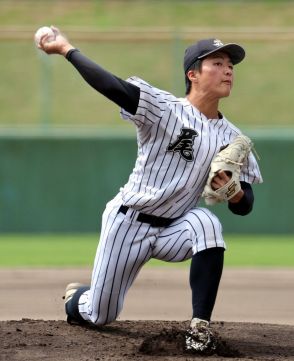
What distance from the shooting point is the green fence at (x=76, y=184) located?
12977 mm

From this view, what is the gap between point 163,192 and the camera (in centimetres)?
567

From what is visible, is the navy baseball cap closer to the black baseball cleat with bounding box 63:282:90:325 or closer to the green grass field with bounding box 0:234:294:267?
the black baseball cleat with bounding box 63:282:90:325

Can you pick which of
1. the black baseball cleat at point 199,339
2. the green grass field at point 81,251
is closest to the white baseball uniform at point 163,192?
the black baseball cleat at point 199,339

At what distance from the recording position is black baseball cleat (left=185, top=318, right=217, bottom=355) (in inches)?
215

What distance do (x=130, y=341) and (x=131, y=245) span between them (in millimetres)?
546

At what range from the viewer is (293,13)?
23891 millimetres

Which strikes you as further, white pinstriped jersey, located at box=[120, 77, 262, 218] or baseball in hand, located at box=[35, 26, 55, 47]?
white pinstriped jersey, located at box=[120, 77, 262, 218]

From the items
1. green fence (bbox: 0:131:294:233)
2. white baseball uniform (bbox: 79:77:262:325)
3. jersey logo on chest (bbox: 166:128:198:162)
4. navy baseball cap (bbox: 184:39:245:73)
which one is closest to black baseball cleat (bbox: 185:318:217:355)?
white baseball uniform (bbox: 79:77:262:325)

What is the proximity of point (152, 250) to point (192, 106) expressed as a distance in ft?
2.65

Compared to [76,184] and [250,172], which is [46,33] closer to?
[250,172]

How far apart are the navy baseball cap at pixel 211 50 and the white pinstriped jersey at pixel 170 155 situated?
24cm

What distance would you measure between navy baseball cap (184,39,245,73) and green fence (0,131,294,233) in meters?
7.15

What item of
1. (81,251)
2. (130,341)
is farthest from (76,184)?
(130,341)

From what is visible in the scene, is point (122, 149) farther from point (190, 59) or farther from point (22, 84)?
point (190, 59)
